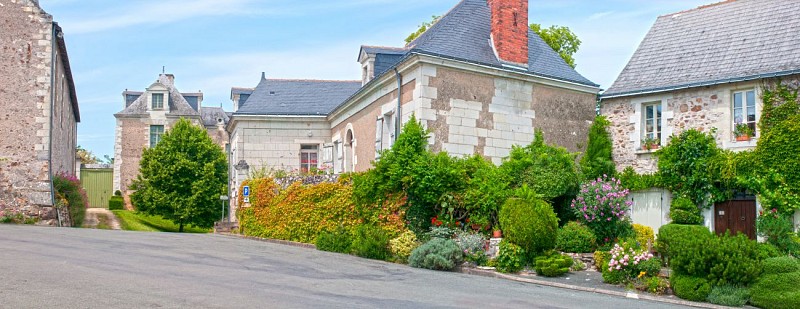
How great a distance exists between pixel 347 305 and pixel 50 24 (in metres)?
17.6

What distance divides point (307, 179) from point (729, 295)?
11.0 meters

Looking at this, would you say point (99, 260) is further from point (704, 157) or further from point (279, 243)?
point (704, 157)

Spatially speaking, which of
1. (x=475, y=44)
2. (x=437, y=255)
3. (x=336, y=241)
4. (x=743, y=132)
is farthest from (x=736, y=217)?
(x=336, y=241)

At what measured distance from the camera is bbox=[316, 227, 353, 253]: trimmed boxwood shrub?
16703 mm

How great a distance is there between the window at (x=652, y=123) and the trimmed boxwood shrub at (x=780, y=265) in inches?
306

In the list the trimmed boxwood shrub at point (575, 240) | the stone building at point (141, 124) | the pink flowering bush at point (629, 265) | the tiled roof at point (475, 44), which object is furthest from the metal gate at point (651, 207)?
the stone building at point (141, 124)

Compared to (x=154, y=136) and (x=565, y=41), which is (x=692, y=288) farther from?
(x=154, y=136)

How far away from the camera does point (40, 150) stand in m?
21.7

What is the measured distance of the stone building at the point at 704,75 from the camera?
1709cm

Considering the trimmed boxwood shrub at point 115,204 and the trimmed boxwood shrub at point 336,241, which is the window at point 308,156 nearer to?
the trimmed boxwood shrub at point 336,241

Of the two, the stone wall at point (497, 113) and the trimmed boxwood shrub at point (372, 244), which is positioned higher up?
the stone wall at point (497, 113)

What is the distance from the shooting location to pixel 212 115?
52500mm

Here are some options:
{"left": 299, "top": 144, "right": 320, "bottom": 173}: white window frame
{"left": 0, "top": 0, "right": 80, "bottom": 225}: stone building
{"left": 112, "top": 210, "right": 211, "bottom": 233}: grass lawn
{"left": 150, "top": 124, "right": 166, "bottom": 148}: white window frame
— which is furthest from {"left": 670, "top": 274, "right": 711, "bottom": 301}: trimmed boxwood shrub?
{"left": 150, "top": 124, "right": 166, "bottom": 148}: white window frame

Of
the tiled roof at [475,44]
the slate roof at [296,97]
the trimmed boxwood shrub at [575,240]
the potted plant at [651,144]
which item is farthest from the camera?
the slate roof at [296,97]
